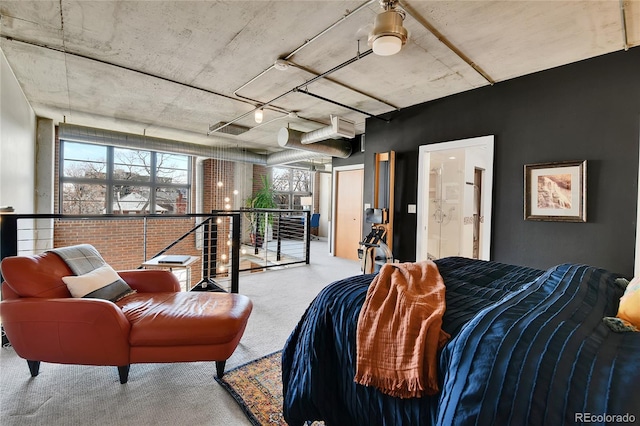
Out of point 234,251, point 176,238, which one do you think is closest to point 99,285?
point 234,251

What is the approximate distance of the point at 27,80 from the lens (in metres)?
3.43

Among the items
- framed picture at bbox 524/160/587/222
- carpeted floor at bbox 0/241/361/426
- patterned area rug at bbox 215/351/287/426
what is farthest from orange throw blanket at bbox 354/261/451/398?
framed picture at bbox 524/160/587/222

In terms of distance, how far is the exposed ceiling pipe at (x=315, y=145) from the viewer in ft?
16.6

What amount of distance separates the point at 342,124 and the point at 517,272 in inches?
132

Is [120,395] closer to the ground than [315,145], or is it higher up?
closer to the ground

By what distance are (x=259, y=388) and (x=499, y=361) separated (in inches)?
60.1

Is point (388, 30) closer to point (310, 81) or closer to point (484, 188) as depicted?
point (310, 81)

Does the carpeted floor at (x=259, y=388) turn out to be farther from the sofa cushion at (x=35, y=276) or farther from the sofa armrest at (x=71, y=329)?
the sofa cushion at (x=35, y=276)

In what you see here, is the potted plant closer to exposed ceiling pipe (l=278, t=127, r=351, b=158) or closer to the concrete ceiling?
exposed ceiling pipe (l=278, t=127, r=351, b=158)

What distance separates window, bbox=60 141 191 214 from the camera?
5.96m

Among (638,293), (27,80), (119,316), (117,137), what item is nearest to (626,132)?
(638,293)

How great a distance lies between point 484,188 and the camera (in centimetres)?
381

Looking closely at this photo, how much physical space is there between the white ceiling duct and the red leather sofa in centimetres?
338

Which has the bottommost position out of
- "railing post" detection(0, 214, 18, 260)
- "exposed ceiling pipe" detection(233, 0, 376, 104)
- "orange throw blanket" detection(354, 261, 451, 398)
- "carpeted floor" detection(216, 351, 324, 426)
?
"carpeted floor" detection(216, 351, 324, 426)
